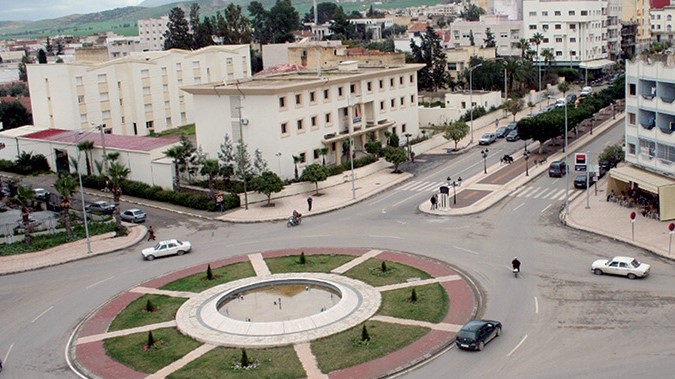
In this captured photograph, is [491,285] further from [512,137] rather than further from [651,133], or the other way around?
[512,137]

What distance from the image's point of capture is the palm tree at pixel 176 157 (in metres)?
65.8

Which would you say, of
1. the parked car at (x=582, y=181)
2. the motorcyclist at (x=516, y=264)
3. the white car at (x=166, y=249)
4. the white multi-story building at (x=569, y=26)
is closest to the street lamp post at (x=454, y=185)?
the parked car at (x=582, y=181)

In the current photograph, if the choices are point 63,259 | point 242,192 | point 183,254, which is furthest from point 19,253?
point 242,192

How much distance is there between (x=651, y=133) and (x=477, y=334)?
30.1 m

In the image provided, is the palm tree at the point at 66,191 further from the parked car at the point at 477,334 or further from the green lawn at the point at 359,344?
the parked car at the point at 477,334

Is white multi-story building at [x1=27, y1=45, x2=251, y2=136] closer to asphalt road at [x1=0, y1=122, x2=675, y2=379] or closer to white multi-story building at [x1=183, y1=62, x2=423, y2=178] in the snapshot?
white multi-story building at [x1=183, y1=62, x2=423, y2=178]

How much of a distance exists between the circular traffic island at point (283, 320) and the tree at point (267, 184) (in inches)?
581

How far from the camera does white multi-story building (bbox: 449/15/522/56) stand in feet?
487

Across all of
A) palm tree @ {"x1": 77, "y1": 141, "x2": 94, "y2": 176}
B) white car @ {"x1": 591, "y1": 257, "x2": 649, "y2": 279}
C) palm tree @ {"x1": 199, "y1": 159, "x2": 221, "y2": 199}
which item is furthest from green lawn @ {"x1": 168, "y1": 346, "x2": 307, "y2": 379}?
palm tree @ {"x1": 77, "y1": 141, "x2": 94, "y2": 176}

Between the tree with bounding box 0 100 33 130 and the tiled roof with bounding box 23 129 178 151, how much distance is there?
73.4 ft

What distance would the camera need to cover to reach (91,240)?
56.1 m

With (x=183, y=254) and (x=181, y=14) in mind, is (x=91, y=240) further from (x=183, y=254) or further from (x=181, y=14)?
(x=181, y=14)

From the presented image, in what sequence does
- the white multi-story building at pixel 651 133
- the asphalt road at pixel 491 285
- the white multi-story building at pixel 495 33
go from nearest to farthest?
the asphalt road at pixel 491 285 < the white multi-story building at pixel 651 133 < the white multi-story building at pixel 495 33

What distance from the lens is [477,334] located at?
32.9 metres
